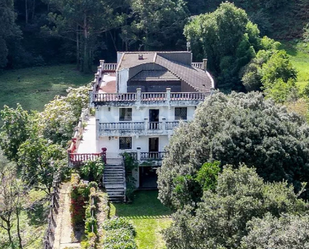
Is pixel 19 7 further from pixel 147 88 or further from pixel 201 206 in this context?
pixel 201 206

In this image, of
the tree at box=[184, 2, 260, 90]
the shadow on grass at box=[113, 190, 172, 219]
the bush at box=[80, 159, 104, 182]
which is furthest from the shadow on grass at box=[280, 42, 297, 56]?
the bush at box=[80, 159, 104, 182]

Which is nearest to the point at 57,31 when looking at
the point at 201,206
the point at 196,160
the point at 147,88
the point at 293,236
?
the point at 147,88

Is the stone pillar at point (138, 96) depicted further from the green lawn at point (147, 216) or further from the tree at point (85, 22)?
the tree at point (85, 22)

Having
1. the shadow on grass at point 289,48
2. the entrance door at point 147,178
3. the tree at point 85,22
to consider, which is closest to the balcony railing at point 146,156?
the entrance door at point 147,178

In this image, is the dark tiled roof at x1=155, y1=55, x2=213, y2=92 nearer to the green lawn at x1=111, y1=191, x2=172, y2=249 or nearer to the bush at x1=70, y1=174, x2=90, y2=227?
the green lawn at x1=111, y1=191, x2=172, y2=249

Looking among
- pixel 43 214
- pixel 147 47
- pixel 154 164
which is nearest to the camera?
pixel 43 214

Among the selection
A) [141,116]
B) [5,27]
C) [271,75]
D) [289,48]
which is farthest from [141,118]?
[5,27]
